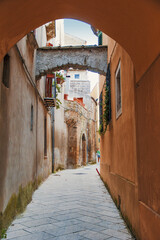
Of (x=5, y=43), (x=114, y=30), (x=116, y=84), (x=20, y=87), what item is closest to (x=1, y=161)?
(x=5, y=43)

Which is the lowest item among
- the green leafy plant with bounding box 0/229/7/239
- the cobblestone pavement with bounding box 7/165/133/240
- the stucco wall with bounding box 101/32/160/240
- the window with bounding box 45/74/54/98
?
the cobblestone pavement with bounding box 7/165/133/240

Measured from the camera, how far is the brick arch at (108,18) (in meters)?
2.73

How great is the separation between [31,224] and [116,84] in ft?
11.7

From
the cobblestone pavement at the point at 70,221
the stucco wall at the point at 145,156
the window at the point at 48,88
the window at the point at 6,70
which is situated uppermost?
the window at the point at 48,88

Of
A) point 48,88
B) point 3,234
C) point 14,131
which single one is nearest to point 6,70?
point 14,131

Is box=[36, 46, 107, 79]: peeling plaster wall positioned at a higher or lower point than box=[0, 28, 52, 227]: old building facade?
higher

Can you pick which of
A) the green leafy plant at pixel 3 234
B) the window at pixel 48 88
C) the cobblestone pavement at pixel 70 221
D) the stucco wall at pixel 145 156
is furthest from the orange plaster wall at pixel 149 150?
the window at pixel 48 88

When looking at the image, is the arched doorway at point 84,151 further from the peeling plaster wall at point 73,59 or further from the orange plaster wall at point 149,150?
the orange plaster wall at point 149,150

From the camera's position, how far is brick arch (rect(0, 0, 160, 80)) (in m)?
2.73

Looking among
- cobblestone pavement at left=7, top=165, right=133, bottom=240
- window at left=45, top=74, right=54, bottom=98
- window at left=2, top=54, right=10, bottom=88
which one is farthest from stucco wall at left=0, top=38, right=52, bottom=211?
window at left=45, top=74, right=54, bottom=98

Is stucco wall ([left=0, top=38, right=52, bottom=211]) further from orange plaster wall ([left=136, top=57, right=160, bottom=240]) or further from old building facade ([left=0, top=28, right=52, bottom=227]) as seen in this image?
orange plaster wall ([left=136, top=57, right=160, bottom=240])

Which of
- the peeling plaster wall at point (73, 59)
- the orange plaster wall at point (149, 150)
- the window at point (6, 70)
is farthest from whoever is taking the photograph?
the peeling plaster wall at point (73, 59)

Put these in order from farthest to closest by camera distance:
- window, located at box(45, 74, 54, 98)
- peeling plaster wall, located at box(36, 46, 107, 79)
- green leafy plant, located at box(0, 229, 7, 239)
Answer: window, located at box(45, 74, 54, 98) → peeling plaster wall, located at box(36, 46, 107, 79) → green leafy plant, located at box(0, 229, 7, 239)

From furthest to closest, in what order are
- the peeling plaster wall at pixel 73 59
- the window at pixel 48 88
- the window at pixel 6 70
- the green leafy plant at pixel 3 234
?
the window at pixel 48 88 < the peeling plaster wall at pixel 73 59 < the window at pixel 6 70 < the green leafy plant at pixel 3 234
